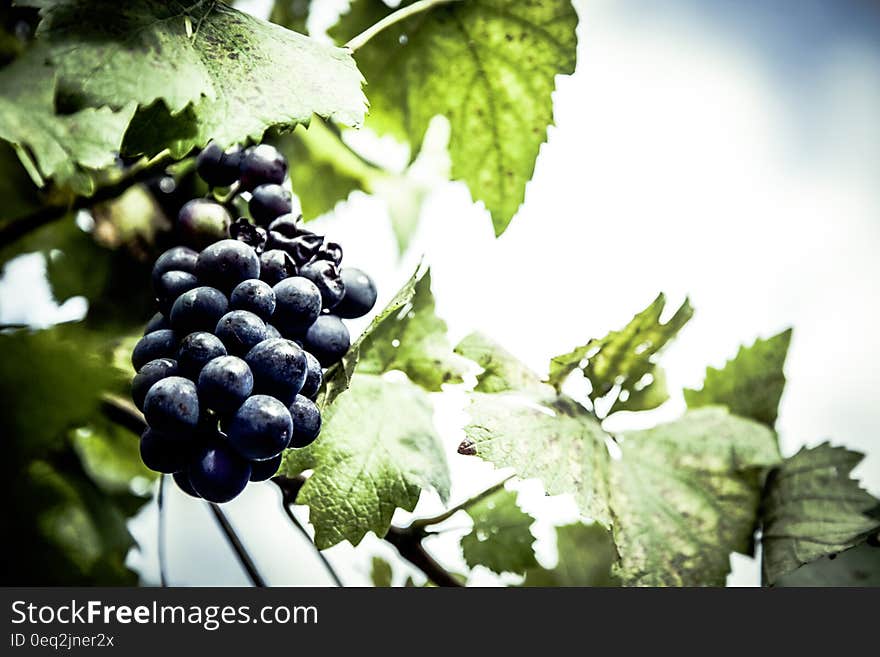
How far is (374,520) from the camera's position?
54 centimetres

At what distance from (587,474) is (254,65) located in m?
0.34

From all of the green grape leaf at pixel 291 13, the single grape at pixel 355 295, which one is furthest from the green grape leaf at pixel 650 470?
the green grape leaf at pixel 291 13

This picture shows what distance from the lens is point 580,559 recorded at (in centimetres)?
83

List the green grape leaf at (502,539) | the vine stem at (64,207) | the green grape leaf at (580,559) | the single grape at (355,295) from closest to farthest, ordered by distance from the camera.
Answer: the single grape at (355,295)
the vine stem at (64,207)
the green grape leaf at (502,539)
the green grape leaf at (580,559)

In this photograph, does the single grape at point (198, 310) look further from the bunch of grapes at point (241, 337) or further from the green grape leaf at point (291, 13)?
the green grape leaf at point (291, 13)

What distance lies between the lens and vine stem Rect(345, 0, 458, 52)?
1.99 feet

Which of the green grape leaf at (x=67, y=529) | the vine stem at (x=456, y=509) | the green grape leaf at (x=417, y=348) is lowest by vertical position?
the green grape leaf at (x=67, y=529)

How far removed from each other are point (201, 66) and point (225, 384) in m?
0.18

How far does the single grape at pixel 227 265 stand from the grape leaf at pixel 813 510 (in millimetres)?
461

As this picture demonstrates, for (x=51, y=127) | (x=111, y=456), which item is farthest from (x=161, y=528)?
(x=51, y=127)

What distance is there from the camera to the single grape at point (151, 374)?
0.42 meters
